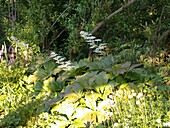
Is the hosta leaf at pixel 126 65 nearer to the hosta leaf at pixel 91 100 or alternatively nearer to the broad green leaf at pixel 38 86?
the hosta leaf at pixel 91 100

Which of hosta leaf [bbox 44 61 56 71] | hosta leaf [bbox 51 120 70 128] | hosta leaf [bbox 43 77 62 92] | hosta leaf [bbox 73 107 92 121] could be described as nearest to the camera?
hosta leaf [bbox 51 120 70 128]

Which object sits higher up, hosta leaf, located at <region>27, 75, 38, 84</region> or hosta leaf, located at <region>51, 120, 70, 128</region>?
hosta leaf, located at <region>27, 75, 38, 84</region>

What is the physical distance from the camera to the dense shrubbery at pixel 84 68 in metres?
3.41

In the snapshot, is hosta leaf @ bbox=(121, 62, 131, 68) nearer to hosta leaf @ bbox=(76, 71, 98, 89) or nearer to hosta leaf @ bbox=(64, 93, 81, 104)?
hosta leaf @ bbox=(76, 71, 98, 89)

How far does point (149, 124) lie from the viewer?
3.07 m

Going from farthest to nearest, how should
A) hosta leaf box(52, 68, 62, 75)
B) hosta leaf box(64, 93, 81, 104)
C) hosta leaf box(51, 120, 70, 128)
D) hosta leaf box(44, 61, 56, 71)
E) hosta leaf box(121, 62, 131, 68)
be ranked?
1. hosta leaf box(44, 61, 56, 71)
2. hosta leaf box(52, 68, 62, 75)
3. hosta leaf box(121, 62, 131, 68)
4. hosta leaf box(64, 93, 81, 104)
5. hosta leaf box(51, 120, 70, 128)

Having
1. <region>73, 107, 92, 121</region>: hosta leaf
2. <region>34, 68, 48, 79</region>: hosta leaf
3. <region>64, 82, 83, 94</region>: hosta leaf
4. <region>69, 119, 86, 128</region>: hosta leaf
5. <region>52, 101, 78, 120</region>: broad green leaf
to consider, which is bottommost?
<region>69, 119, 86, 128</region>: hosta leaf

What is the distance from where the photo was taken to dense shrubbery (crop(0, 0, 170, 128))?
11.2 feet

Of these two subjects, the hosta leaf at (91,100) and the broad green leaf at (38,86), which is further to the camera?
the broad green leaf at (38,86)

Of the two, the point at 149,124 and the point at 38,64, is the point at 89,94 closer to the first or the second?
the point at 149,124

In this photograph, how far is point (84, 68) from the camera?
4.33 metres

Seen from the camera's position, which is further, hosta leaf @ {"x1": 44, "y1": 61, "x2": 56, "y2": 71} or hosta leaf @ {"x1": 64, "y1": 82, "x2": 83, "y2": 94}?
hosta leaf @ {"x1": 44, "y1": 61, "x2": 56, "y2": 71}

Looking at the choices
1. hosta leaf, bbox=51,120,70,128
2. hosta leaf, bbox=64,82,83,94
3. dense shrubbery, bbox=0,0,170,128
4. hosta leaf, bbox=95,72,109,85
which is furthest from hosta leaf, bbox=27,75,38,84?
hosta leaf, bbox=51,120,70,128

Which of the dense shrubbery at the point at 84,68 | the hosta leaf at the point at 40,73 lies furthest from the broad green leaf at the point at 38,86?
the hosta leaf at the point at 40,73
